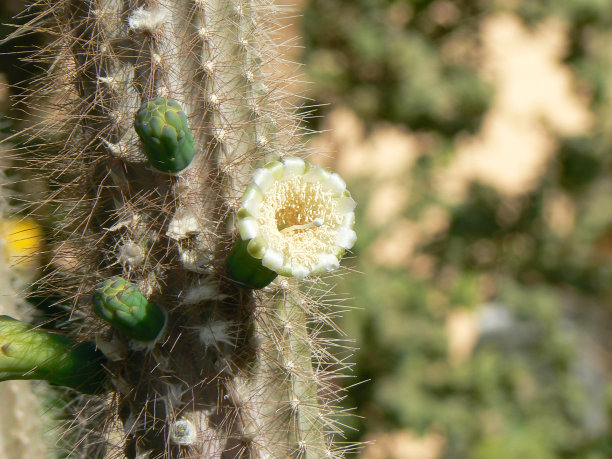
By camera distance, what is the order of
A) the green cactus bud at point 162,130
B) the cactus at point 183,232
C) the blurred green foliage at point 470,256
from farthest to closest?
1. the blurred green foliage at point 470,256
2. the cactus at point 183,232
3. the green cactus bud at point 162,130

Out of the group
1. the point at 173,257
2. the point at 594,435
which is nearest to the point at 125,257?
the point at 173,257

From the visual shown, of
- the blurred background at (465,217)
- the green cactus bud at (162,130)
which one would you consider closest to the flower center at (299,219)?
the green cactus bud at (162,130)

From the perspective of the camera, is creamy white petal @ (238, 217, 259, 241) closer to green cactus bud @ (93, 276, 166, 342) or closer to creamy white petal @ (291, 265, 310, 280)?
creamy white petal @ (291, 265, 310, 280)

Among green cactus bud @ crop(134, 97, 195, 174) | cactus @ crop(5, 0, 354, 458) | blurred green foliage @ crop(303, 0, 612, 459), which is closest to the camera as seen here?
green cactus bud @ crop(134, 97, 195, 174)

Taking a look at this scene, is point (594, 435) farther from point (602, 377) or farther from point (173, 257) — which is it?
point (173, 257)

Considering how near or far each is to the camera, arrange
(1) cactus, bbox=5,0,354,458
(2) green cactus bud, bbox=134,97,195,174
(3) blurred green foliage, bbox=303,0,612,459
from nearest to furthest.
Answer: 1. (2) green cactus bud, bbox=134,97,195,174
2. (1) cactus, bbox=5,0,354,458
3. (3) blurred green foliage, bbox=303,0,612,459

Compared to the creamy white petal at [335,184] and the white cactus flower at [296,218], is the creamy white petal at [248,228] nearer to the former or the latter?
the white cactus flower at [296,218]

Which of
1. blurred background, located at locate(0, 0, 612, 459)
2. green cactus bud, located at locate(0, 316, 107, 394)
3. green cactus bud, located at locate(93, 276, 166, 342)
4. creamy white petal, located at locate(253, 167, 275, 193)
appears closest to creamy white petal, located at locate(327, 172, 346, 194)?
creamy white petal, located at locate(253, 167, 275, 193)

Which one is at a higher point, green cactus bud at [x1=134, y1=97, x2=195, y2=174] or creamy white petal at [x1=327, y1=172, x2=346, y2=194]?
green cactus bud at [x1=134, y1=97, x2=195, y2=174]

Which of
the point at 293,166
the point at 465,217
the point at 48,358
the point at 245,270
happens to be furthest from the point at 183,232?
the point at 465,217
